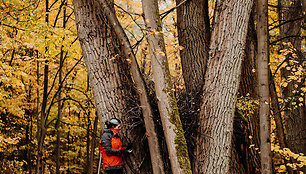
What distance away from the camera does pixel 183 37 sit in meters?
4.40

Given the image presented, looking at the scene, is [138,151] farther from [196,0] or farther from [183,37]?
[196,0]

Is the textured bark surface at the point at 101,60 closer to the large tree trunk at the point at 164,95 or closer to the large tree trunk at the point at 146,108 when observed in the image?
the large tree trunk at the point at 146,108

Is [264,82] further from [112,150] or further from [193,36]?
[112,150]

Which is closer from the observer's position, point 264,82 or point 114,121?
point 114,121

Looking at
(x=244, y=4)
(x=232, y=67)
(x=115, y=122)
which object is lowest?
(x=115, y=122)

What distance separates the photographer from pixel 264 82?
363 centimetres

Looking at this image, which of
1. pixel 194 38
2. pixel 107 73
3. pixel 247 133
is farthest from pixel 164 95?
pixel 247 133

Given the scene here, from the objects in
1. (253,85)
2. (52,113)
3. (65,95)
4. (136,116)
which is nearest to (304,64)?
(253,85)

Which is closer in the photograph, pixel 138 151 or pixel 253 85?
pixel 138 151

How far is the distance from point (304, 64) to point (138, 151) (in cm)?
492

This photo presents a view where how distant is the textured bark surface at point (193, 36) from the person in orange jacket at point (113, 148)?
1.46 metres

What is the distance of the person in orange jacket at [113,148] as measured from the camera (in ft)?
10.6

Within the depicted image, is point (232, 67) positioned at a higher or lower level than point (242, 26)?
lower

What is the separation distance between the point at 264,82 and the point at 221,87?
99cm
